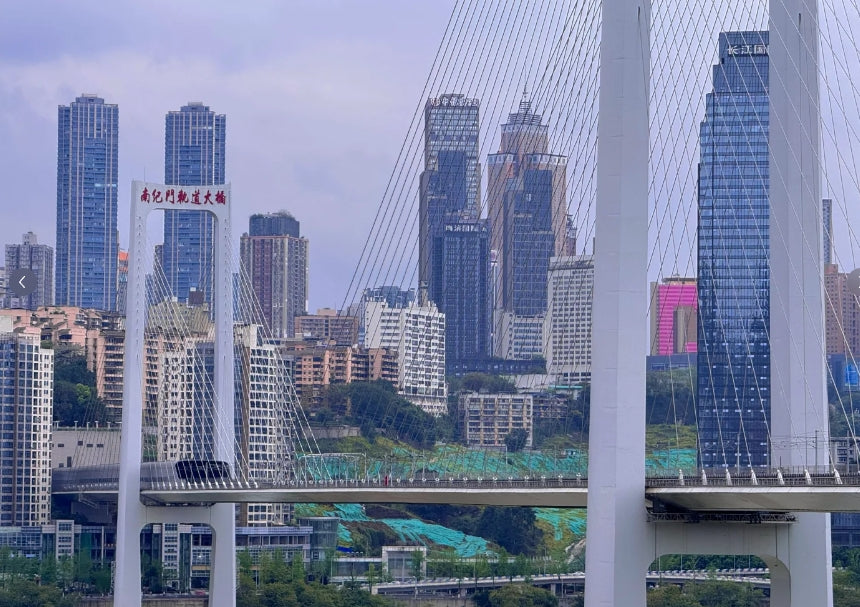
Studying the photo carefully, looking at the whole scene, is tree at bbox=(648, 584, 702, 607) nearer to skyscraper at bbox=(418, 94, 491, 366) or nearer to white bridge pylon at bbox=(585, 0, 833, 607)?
white bridge pylon at bbox=(585, 0, 833, 607)

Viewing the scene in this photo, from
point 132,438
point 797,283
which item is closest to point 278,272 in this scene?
point 132,438

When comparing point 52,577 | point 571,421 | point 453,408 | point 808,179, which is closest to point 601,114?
point 808,179

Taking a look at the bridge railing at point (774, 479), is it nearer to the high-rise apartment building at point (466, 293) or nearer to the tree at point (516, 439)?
the tree at point (516, 439)

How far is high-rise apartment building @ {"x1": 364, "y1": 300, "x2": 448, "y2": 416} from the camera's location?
58.3 m

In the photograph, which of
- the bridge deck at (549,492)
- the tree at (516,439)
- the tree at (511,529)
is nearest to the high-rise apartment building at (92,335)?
the tree at (516,439)

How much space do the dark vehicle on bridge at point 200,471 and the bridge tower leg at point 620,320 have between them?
13277 mm

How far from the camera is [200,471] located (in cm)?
3219

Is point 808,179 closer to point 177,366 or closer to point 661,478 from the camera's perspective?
point 661,478

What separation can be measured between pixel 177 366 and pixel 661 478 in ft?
120

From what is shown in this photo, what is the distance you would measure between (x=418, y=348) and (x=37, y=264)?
32.1 metres

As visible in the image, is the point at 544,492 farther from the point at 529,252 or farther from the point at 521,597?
the point at 529,252

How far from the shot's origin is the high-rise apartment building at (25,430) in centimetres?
5600

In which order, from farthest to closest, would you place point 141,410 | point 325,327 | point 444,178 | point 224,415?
1. point 325,327
2. point 444,178
3. point 141,410
4. point 224,415

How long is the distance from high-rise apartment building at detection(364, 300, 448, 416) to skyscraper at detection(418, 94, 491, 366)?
0.49 meters
